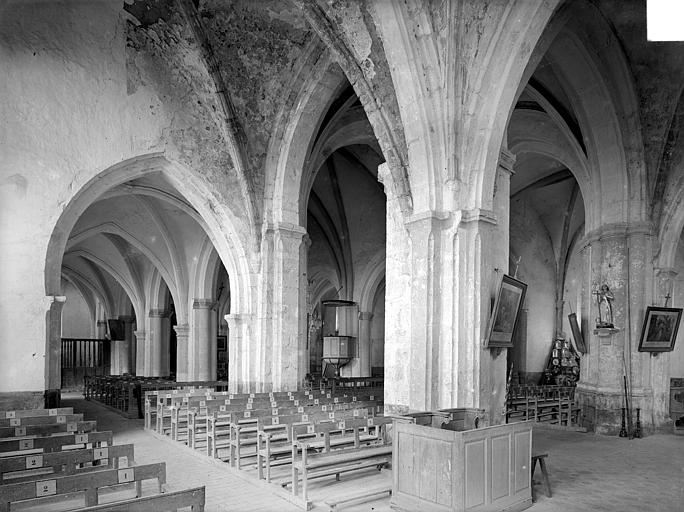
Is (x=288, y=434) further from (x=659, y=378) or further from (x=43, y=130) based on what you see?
(x=659, y=378)

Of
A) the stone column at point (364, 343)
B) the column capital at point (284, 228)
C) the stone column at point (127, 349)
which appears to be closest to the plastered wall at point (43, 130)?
the column capital at point (284, 228)

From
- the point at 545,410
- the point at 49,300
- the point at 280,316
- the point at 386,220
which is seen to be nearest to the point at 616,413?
the point at 545,410

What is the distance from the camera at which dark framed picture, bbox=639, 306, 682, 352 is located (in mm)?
11547

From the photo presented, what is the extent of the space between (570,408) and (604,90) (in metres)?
7.14

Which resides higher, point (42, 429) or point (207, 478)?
point (42, 429)

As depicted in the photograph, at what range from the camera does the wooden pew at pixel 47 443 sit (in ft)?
20.8

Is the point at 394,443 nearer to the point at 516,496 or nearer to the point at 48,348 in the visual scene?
the point at 516,496

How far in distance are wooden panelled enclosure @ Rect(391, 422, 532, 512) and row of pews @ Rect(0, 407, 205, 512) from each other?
7.62ft

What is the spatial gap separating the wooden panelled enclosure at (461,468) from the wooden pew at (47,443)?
3.55 meters

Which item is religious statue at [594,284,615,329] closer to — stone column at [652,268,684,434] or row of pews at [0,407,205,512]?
stone column at [652,268,684,434]

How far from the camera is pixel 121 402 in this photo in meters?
17.6

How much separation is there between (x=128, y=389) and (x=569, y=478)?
12.9 meters

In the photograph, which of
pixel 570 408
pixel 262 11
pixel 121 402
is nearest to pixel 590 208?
pixel 570 408

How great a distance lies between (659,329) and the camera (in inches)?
463
